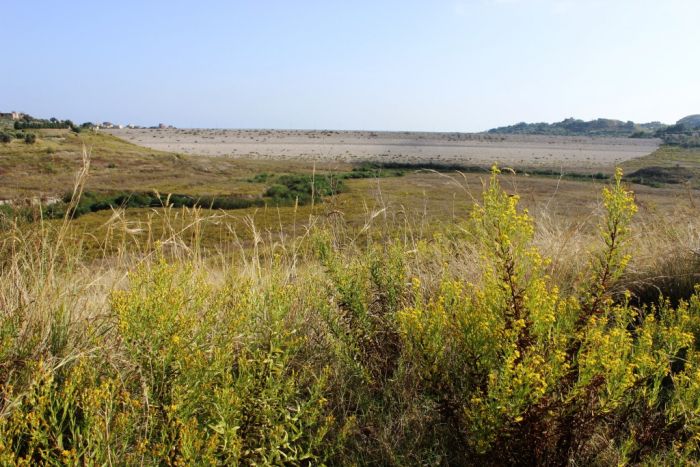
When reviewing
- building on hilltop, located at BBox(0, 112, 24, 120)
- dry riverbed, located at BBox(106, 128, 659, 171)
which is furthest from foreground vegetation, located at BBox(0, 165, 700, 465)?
building on hilltop, located at BBox(0, 112, 24, 120)

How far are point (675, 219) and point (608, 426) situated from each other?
4439mm

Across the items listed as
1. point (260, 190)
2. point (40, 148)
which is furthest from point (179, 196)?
point (40, 148)

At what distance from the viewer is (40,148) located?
2642 cm

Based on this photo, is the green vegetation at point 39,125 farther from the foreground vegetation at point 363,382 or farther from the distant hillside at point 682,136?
the distant hillside at point 682,136

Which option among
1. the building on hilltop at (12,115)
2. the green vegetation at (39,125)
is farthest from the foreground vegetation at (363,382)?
the building on hilltop at (12,115)

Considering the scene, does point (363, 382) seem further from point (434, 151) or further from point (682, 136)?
point (682, 136)

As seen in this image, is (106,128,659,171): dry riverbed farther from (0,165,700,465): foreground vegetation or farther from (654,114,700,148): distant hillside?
(0,165,700,465): foreground vegetation

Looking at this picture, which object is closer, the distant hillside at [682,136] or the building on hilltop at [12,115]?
the building on hilltop at [12,115]

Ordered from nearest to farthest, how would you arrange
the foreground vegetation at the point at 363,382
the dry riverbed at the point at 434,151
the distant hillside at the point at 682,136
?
the foreground vegetation at the point at 363,382 → the dry riverbed at the point at 434,151 → the distant hillside at the point at 682,136

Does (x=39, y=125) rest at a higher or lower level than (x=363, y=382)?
higher

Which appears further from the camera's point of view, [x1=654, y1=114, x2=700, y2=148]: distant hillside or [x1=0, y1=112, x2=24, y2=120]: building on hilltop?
[x1=654, y1=114, x2=700, y2=148]: distant hillside

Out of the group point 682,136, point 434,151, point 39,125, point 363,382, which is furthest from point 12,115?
point 682,136

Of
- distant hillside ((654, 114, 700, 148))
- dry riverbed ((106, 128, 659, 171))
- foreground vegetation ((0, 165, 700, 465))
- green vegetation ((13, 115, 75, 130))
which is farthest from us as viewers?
distant hillside ((654, 114, 700, 148))

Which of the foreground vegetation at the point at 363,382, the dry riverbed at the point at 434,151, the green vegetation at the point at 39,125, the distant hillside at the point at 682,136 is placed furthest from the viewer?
the distant hillside at the point at 682,136
